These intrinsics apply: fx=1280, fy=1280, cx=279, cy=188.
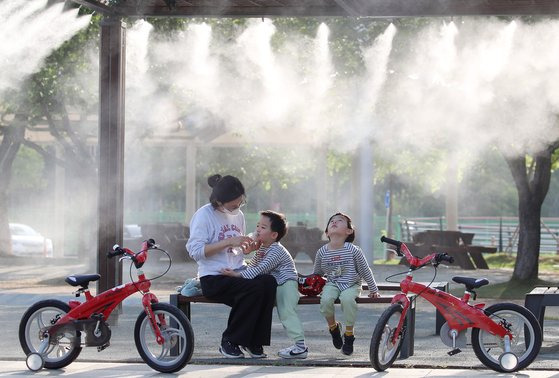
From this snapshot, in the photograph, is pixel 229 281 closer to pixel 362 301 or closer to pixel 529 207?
pixel 362 301

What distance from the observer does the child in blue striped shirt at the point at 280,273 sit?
358 inches

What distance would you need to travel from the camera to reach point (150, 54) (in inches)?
885

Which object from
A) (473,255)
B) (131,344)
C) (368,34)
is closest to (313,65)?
(368,34)

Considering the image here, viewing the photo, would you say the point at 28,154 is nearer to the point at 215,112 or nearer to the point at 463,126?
the point at 215,112

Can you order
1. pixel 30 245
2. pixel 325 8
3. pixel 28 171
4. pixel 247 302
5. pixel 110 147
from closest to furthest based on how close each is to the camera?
pixel 247 302, pixel 110 147, pixel 325 8, pixel 30 245, pixel 28 171

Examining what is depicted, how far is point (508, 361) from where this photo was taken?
855cm

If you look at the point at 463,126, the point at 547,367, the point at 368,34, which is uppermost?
the point at 368,34

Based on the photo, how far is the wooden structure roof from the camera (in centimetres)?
1143

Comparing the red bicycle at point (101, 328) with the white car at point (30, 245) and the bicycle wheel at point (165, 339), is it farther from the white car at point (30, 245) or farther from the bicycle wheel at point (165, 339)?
the white car at point (30, 245)

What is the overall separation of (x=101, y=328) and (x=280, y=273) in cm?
134

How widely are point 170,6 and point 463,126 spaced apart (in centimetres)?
1240

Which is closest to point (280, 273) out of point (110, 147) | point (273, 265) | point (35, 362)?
point (273, 265)

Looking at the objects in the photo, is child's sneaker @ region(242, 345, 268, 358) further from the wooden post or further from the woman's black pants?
the wooden post

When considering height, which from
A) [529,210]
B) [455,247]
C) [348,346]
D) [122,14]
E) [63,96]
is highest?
[63,96]
